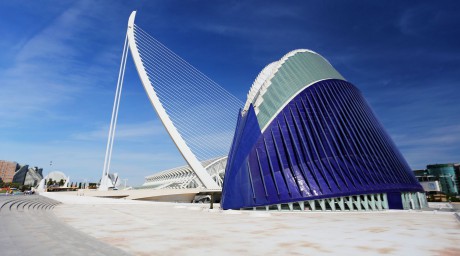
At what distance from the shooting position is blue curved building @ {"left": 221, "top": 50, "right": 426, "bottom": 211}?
23.8 m

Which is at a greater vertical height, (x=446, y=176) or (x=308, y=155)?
(x=446, y=176)

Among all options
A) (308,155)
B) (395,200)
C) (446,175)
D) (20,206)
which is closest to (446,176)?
(446,175)

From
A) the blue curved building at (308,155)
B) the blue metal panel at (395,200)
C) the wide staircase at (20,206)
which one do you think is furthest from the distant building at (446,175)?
the wide staircase at (20,206)

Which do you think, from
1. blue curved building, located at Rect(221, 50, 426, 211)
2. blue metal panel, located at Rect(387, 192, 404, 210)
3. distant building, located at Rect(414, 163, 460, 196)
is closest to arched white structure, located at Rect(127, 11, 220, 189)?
blue curved building, located at Rect(221, 50, 426, 211)

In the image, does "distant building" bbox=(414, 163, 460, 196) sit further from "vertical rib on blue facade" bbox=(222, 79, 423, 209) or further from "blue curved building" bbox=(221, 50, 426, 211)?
"vertical rib on blue facade" bbox=(222, 79, 423, 209)

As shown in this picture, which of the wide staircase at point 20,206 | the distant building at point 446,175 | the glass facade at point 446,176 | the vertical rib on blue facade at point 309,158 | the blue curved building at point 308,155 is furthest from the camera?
the glass facade at point 446,176

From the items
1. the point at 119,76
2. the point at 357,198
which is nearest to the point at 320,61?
A: the point at 357,198

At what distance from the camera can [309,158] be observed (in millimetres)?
26312

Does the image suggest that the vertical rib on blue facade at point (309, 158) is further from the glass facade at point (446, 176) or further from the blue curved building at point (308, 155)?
the glass facade at point (446, 176)

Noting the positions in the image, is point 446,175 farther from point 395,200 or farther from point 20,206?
point 20,206

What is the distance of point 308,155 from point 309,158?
1.09 feet

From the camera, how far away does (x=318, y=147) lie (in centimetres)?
2744

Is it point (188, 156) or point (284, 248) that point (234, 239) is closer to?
point (284, 248)

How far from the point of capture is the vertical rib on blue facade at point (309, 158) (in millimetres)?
23875
